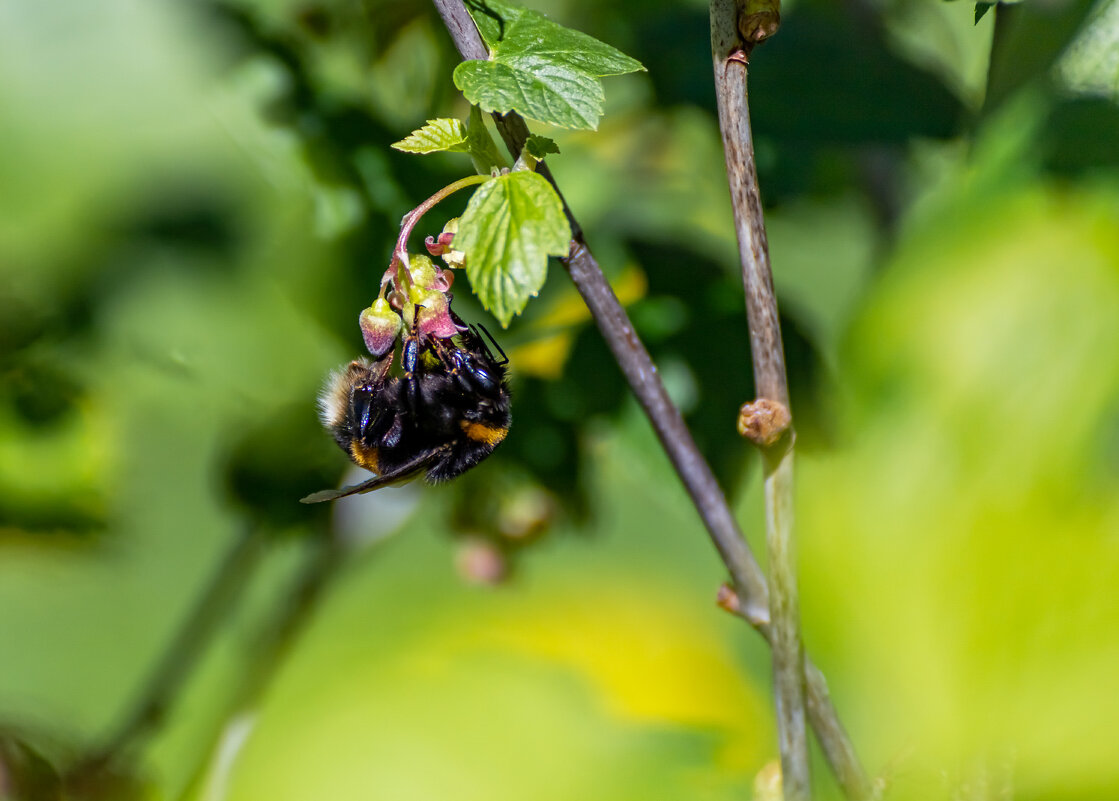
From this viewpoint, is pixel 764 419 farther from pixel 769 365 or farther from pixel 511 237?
pixel 511 237

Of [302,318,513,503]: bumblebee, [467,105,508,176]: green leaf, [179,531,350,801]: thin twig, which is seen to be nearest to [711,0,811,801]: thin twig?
[467,105,508,176]: green leaf

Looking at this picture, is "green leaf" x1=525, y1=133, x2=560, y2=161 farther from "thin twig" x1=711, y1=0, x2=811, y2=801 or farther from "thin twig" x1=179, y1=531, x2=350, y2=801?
"thin twig" x1=179, y1=531, x2=350, y2=801

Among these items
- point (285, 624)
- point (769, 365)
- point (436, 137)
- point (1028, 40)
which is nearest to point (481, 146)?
point (436, 137)

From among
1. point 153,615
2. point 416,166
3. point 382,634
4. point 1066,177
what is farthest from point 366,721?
point 153,615

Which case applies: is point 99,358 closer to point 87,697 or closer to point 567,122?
point 87,697

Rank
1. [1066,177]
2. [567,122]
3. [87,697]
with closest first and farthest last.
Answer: [567,122], [1066,177], [87,697]
